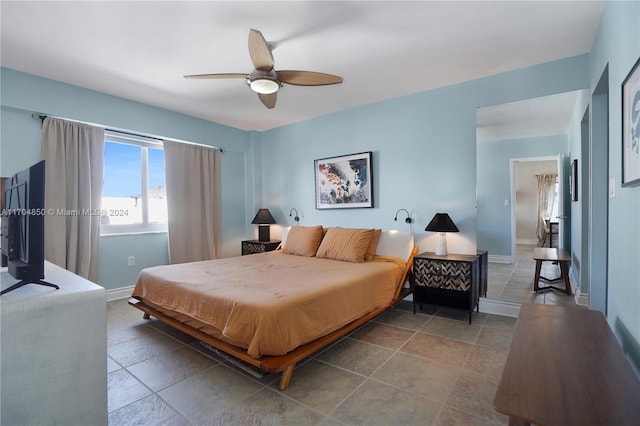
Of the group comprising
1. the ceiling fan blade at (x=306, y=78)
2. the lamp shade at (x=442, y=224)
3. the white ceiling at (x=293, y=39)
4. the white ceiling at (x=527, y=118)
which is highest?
the white ceiling at (x=293, y=39)

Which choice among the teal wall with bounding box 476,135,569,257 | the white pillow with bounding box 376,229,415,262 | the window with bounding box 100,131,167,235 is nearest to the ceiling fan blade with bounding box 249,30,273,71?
the white pillow with bounding box 376,229,415,262

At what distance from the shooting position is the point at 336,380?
2021mm

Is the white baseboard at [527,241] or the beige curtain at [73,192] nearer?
the white baseboard at [527,241]

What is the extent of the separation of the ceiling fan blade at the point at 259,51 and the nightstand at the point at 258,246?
9.31 feet

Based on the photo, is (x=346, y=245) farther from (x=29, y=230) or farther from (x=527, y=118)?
(x=29, y=230)

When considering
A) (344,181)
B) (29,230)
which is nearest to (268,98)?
(344,181)

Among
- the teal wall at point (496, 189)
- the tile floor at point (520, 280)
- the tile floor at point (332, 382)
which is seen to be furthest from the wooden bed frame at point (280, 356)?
the teal wall at point (496, 189)

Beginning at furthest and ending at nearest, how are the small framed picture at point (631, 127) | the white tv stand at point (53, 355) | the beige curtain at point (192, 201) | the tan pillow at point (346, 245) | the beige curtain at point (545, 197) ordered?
the beige curtain at point (192, 201)
the tan pillow at point (346, 245)
the beige curtain at point (545, 197)
the small framed picture at point (631, 127)
the white tv stand at point (53, 355)

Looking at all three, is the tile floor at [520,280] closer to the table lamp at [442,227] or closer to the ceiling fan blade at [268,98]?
the table lamp at [442,227]

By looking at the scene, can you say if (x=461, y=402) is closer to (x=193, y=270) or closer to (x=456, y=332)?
(x=456, y=332)

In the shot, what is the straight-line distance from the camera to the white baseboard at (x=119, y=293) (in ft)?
12.2

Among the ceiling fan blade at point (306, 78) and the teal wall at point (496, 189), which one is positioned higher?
the ceiling fan blade at point (306, 78)

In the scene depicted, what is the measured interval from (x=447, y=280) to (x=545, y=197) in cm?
128

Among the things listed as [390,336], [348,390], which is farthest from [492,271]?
[348,390]
